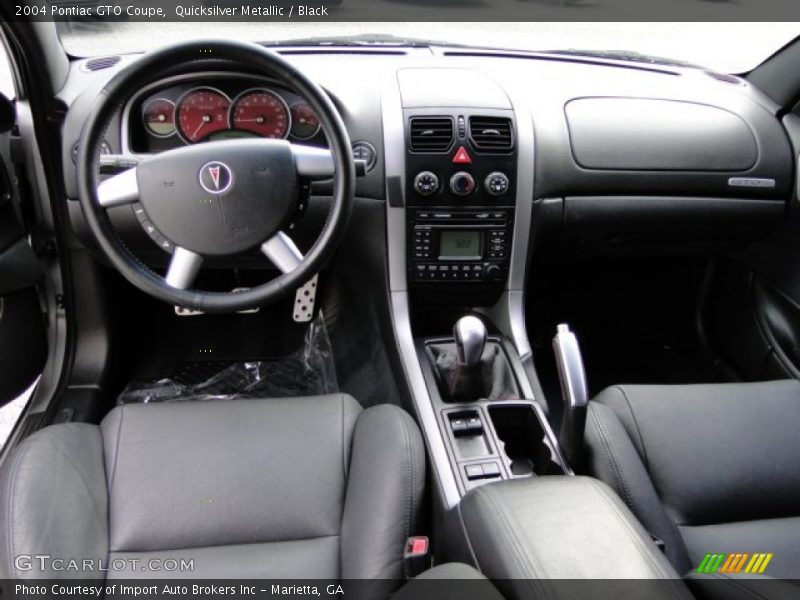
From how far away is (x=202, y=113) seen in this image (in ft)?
5.81

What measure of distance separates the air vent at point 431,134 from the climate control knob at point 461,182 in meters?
0.08

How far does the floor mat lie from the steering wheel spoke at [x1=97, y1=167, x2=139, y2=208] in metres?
1.01

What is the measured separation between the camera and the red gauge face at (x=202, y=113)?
1.75m

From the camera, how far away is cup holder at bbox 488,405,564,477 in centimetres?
159

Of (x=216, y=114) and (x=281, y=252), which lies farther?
(x=216, y=114)

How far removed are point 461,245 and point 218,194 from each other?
788 mm

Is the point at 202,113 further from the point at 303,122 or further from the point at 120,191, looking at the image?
the point at 120,191

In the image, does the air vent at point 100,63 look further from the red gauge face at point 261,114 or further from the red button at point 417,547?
the red button at point 417,547

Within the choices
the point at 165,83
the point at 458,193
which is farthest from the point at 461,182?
the point at 165,83

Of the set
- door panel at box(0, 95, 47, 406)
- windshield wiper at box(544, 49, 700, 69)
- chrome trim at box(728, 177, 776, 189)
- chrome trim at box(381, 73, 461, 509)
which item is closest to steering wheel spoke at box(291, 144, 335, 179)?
chrome trim at box(381, 73, 461, 509)

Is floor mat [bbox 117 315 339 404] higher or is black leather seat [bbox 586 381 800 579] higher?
black leather seat [bbox 586 381 800 579]

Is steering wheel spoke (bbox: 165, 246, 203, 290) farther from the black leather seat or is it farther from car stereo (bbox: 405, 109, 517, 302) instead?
the black leather seat

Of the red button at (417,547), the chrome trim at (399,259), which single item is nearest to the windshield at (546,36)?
the chrome trim at (399,259)

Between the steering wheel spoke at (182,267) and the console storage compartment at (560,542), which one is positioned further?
the steering wheel spoke at (182,267)
